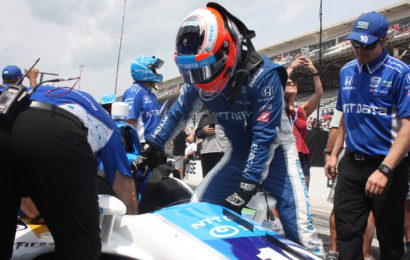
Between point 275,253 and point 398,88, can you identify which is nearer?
point 275,253

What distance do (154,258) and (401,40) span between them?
22.4 m

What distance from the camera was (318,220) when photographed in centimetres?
582

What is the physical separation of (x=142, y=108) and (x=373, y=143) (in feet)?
8.10

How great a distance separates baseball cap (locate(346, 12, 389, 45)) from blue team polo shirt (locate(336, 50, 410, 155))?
145 mm

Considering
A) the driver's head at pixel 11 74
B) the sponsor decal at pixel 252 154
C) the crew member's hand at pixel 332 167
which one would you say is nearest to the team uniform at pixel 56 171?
the sponsor decal at pixel 252 154

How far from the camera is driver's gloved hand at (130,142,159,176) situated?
2504mm

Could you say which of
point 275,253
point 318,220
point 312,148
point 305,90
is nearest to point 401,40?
point 305,90

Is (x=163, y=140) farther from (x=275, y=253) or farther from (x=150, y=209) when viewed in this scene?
(x=275, y=253)

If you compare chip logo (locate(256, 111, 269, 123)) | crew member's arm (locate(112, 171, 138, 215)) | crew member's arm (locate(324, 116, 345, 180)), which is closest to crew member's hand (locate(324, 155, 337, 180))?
crew member's arm (locate(324, 116, 345, 180))

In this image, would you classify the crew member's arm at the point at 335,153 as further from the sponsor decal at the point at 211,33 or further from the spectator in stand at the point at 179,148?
the spectator in stand at the point at 179,148

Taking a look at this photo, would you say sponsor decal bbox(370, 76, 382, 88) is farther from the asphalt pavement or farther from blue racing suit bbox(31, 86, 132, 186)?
the asphalt pavement

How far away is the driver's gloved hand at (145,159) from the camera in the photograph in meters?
2.50

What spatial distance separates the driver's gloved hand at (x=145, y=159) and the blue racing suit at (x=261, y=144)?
0.17 feet

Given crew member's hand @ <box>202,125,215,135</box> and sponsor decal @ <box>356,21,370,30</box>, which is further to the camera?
crew member's hand @ <box>202,125,215,135</box>
